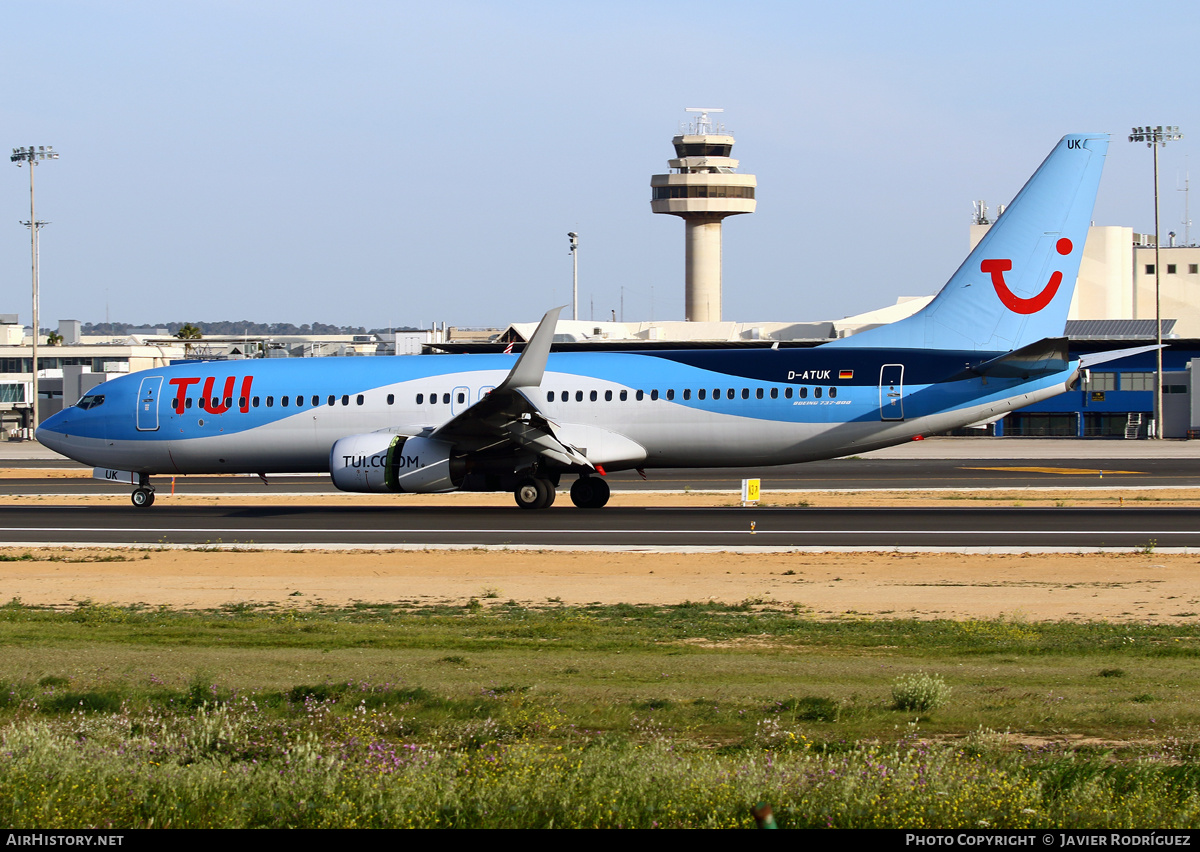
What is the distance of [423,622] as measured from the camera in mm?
16406

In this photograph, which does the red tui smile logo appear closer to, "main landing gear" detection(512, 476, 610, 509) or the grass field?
"main landing gear" detection(512, 476, 610, 509)

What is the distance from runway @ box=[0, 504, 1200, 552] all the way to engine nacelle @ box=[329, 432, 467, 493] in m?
0.95

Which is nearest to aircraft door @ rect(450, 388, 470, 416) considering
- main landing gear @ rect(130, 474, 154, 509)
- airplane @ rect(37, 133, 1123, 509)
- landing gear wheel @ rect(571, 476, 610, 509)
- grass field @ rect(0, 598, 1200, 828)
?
airplane @ rect(37, 133, 1123, 509)

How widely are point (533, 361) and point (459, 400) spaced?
13.4 ft

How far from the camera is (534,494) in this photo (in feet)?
106

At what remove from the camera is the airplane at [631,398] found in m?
30.5

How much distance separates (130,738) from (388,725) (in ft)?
6.46

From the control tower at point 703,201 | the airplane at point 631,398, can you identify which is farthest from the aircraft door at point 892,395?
the control tower at point 703,201

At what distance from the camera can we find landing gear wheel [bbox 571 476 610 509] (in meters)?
32.8

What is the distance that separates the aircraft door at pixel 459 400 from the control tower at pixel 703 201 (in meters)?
103

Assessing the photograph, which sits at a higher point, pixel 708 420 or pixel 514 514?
pixel 708 420

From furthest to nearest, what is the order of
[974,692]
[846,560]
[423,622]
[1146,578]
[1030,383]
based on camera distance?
[1030,383] < [846,560] < [1146,578] < [423,622] < [974,692]

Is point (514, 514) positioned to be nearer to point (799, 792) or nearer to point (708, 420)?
point (708, 420)
